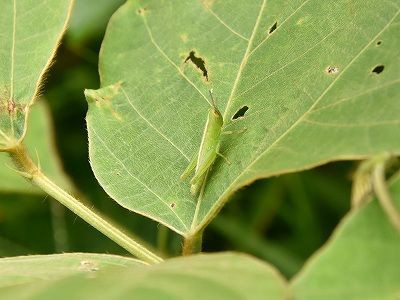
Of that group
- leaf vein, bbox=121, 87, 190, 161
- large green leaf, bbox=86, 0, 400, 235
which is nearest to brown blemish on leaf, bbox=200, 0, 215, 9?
large green leaf, bbox=86, 0, 400, 235

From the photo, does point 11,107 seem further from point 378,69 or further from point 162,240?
point 162,240

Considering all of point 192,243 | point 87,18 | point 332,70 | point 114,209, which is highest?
point 87,18

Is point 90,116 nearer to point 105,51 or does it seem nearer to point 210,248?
point 105,51

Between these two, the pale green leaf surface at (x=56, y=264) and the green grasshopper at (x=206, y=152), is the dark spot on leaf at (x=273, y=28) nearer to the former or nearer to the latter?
the green grasshopper at (x=206, y=152)

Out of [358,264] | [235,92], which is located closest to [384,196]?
[358,264]

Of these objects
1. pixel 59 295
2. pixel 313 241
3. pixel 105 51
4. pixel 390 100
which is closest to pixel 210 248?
pixel 313 241

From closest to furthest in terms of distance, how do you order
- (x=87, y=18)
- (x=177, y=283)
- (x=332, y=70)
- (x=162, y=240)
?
1. (x=177, y=283)
2. (x=332, y=70)
3. (x=162, y=240)
4. (x=87, y=18)

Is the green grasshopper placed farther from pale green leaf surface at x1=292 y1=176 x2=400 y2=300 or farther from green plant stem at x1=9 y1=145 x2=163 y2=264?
pale green leaf surface at x1=292 y1=176 x2=400 y2=300
